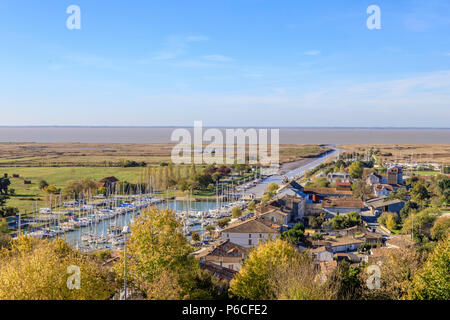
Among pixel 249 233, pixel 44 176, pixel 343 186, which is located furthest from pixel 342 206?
pixel 44 176

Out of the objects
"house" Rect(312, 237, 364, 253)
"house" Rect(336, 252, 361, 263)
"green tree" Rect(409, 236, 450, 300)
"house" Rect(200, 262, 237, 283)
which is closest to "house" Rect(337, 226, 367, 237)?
"house" Rect(312, 237, 364, 253)

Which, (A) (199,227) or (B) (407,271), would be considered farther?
(A) (199,227)

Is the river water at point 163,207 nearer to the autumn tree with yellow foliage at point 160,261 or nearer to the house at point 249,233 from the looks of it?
the autumn tree with yellow foliage at point 160,261

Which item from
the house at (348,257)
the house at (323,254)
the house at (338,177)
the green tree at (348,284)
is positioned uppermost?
the green tree at (348,284)

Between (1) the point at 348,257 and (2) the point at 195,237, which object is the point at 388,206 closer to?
(1) the point at 348,257

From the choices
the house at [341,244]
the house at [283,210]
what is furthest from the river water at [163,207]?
the house at [341,244]

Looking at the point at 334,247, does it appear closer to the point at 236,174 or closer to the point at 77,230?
the point at 77,230

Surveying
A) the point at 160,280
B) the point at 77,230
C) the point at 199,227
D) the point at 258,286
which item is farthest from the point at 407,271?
the point at 77,230

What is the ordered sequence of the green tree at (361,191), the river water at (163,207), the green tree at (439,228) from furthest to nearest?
the green tree at (361,191), the river water at (163,207), the green tree at (439,228)

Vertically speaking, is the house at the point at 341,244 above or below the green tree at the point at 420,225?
below
